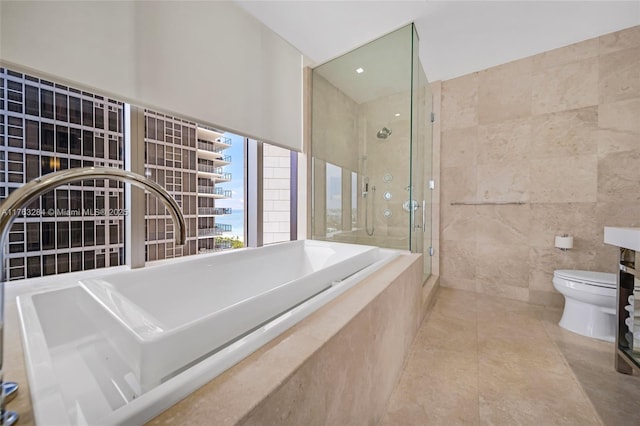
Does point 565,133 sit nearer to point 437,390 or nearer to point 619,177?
point 619,177

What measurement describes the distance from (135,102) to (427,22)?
2.24m

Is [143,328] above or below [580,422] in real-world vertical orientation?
above

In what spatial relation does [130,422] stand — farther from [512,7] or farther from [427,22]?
[512,7]

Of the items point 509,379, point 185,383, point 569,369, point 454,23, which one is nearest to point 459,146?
point 454,23

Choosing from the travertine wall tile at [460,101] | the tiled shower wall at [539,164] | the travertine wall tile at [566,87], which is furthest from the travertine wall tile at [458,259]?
the travertine wall tile at [566,87]

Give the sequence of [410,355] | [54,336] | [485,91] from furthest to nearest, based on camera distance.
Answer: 1. [485,91]
2. [410,355]
3. [54,336]

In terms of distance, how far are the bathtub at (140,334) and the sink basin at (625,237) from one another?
1283mm

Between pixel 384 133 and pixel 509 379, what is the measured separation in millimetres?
2167

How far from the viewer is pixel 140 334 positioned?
2.31ft

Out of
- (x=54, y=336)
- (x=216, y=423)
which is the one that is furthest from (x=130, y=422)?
(x=54, y=336)

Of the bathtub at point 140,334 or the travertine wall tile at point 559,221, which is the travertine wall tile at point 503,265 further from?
the bathtub at point 140,334

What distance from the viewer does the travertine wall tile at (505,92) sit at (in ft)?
8.63

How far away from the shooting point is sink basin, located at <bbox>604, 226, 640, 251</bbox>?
1.30m

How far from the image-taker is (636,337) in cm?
144
